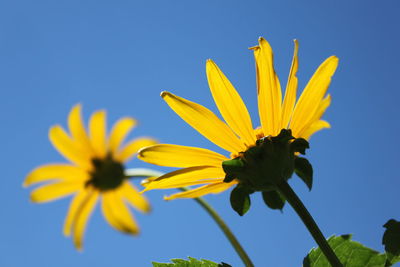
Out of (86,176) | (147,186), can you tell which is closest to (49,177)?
(86,176)

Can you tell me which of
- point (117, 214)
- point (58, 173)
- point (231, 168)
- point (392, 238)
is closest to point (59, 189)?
point (58, 173)

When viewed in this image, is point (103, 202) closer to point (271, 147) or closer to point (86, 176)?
point (86, 176)

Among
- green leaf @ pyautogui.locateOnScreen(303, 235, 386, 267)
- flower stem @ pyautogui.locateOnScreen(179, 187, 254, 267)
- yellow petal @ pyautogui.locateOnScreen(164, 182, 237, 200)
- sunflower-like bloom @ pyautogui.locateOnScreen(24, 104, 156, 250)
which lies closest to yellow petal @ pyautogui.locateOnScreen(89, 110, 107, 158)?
sunflower-like bloom @ pyautogui.locateOnScreen(24, 104, 156, 250)

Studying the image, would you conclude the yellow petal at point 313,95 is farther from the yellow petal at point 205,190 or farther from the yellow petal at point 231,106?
the yellow petal at point 205,190

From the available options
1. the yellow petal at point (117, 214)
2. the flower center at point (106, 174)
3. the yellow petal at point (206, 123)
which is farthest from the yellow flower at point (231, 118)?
the yellow petal at point (117, 214)

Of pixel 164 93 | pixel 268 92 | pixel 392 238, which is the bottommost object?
pixel 392 238

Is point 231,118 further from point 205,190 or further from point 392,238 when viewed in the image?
point 392,238

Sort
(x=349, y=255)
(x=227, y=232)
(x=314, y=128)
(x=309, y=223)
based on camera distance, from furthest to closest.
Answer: (x=227, y=232), (x=314, y=128), (x=349, y=255), (x=309, y=223)
